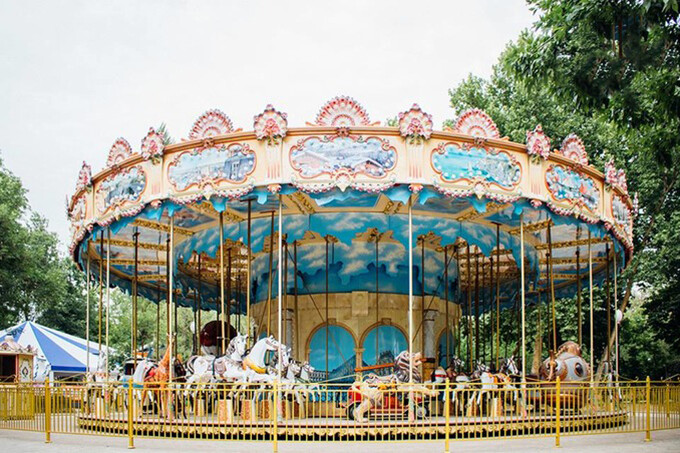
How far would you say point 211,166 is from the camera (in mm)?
12594

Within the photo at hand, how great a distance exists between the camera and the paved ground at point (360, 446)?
34.3 ft

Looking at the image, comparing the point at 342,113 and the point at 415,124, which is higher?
the point at 342,113

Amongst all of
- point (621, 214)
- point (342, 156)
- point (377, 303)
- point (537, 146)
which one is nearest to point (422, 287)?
point (377, 303)

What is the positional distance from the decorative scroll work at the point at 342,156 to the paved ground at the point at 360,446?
168 inches

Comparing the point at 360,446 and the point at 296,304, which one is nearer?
the point at 360,446

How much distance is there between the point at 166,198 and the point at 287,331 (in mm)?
4799

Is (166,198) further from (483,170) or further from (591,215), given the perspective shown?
(591,215)

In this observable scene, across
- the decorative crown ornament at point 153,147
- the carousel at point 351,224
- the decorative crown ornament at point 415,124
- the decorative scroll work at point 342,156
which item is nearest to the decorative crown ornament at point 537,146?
the carousel at point 351,224

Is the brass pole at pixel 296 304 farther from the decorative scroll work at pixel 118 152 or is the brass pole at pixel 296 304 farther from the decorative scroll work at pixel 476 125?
the decorative scroll work at pixel 476 125

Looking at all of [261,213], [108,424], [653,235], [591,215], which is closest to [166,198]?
[261,213]

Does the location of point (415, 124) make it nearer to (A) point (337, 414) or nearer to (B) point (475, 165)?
(B) point (475, 165)

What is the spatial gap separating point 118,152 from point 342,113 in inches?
181

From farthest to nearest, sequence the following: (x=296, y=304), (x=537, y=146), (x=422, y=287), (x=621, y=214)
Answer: (x=422, y=287) → (x=296, y=304) → (x=621, y=214) → (x=537, y=146)

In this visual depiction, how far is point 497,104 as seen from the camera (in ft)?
104
